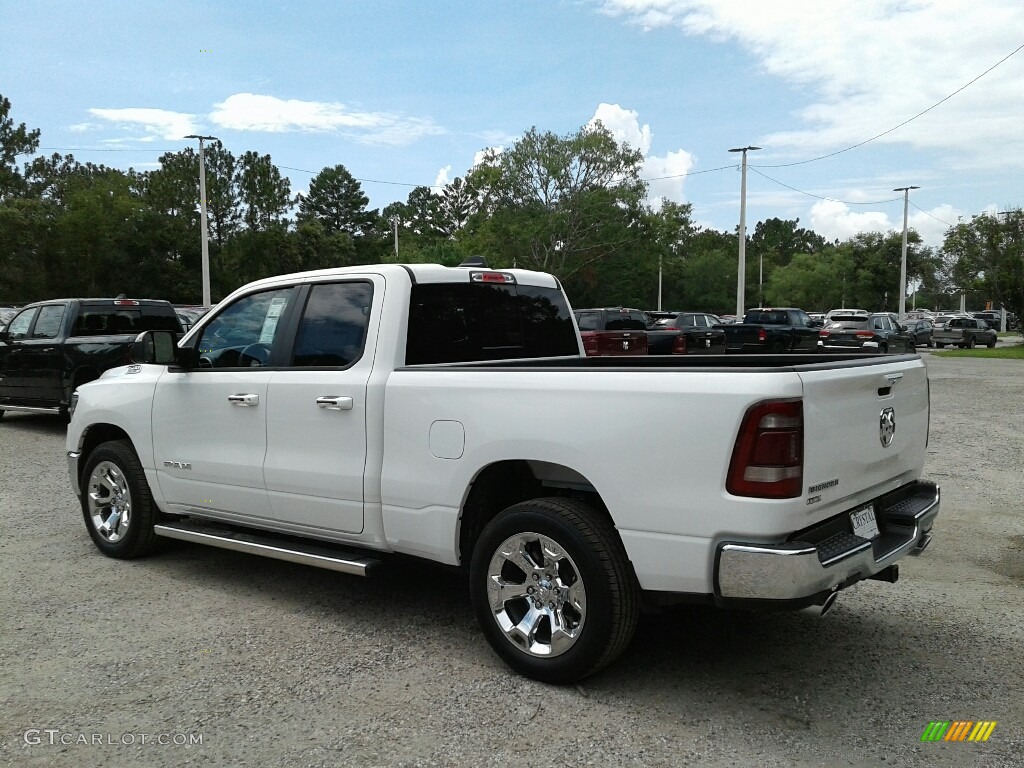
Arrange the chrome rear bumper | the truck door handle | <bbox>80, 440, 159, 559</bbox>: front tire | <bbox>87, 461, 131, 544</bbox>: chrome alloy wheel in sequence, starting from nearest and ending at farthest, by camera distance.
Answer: the chrome rear bumper, the truck door handle, <bbox>80, 440, 159, 559</bbox>: front tire, <bbox>87, 461, 131, 544</bbox>: chrome alloy wheel

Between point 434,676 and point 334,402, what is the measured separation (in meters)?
1.48

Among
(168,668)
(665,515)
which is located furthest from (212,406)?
(665,515)

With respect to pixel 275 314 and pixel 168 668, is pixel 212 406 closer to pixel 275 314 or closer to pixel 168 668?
pixel 275 314

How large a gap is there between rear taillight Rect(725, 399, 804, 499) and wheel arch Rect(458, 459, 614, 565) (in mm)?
786

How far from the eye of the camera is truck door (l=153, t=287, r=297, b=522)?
16.7ft

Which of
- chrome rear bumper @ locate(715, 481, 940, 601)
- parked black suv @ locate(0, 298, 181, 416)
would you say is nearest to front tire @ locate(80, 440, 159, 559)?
chrome rear bumper @ locate(715, 481, 940, 601)

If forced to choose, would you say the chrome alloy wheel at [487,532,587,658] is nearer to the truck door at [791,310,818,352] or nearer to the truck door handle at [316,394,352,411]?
the truck door handle at [316,394,352,411]

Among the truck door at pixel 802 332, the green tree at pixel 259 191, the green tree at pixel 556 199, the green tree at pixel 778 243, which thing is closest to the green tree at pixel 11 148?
the green tree at pixel 259 191

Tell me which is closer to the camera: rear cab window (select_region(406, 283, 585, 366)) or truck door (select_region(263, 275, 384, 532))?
truck door (select_region(263, 275, 384, 532))

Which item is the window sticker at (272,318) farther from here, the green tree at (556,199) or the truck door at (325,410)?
Result: the green tree at (556,199)

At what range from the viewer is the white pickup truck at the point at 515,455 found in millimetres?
3385

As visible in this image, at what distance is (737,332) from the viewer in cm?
3020

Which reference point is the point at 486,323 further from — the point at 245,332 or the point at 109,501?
the point at 109,501

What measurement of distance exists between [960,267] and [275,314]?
48.0 m
